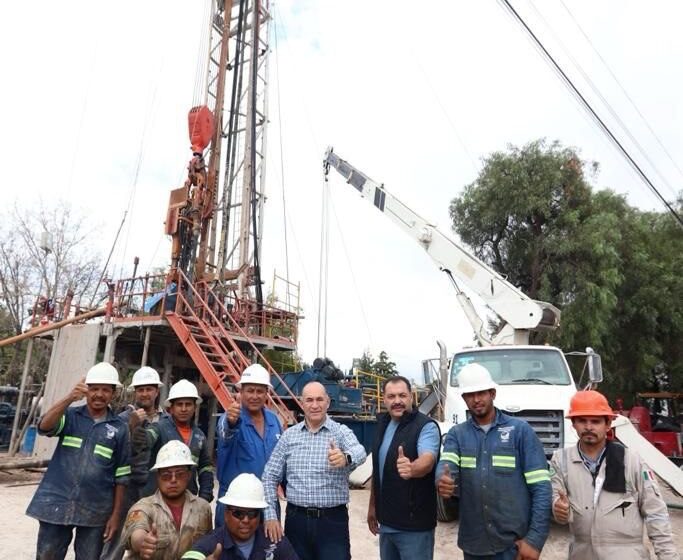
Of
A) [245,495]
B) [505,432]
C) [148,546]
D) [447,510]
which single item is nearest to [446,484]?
[505,432]

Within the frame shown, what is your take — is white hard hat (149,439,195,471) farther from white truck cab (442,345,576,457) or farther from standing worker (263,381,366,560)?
white truck cab (442,345,576,457)

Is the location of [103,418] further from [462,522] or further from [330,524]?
[462,522]

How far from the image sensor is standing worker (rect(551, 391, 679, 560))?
2.79 metres

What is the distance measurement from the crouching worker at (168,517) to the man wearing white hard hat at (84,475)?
31.5 inches

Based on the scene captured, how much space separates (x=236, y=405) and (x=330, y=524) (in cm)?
99

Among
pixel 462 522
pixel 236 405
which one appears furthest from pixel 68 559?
pixel 462 522

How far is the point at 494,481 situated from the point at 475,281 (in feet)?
24.1

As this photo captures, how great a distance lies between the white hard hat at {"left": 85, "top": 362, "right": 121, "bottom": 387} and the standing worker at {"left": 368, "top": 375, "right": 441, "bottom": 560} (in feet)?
6.14

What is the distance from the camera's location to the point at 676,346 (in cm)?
2083

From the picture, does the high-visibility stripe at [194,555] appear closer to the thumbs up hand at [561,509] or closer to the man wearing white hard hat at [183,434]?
the man wearing white hard hat at [183,434]

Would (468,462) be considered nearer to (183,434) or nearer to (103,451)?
(183,434)

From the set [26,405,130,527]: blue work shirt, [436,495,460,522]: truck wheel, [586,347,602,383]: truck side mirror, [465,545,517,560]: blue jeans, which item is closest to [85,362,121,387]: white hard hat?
[26,405,130,527]: blue work shirt

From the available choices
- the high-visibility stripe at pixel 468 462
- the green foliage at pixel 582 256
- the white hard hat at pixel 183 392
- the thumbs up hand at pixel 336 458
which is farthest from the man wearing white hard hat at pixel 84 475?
the green foliage at pixel 582 256

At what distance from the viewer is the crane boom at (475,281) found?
30.3 ft
